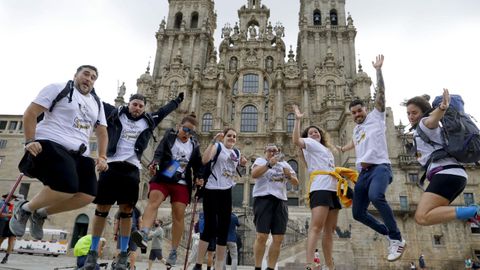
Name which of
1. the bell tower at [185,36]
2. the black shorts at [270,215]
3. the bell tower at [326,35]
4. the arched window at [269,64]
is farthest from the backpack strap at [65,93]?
the bell tower at [326,35]

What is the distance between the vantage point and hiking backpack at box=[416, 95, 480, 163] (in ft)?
12.4

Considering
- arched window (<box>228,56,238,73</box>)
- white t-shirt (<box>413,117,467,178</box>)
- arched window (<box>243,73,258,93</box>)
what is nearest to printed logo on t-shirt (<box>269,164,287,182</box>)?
white t-shirt (<box>413,117,467,178</box>)

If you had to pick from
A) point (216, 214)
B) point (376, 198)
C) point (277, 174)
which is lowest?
point (216, 214)

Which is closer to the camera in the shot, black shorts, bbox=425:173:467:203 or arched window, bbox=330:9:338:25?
black shorts, bbox=425:173:467:203

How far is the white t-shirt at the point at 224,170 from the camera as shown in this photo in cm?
563

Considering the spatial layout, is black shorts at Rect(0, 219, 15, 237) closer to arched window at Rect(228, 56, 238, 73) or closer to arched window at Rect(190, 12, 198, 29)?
arched window at Rect(228, 56, 238, 73)

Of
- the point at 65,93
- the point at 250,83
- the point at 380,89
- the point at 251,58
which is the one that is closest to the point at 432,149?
the point at 380,89

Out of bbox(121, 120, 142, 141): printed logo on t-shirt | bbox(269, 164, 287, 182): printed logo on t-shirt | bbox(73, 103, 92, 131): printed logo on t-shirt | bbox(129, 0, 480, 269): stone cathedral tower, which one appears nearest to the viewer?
bbox(73, 103, 92, 131): printed logo on t-shirt

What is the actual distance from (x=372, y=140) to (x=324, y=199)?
3.94 feet

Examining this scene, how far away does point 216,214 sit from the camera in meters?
5.52

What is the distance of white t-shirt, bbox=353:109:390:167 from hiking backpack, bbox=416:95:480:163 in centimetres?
87

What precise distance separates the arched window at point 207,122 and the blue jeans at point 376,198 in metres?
29.8

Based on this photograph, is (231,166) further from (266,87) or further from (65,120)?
(266,87)

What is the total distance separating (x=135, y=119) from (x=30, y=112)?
1.83m
